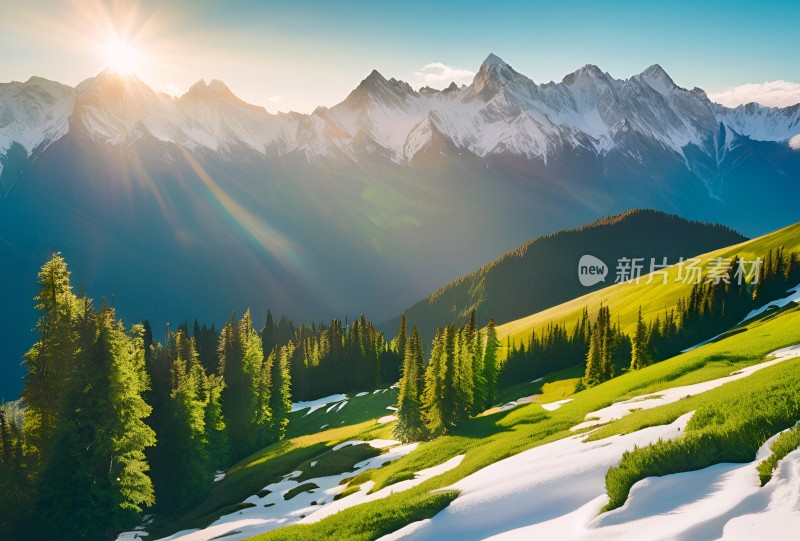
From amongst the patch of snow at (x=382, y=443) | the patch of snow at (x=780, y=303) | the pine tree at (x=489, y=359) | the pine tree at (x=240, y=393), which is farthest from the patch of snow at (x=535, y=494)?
the patch of snow at (x=780, y=303)

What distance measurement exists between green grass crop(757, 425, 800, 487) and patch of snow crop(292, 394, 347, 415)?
104m

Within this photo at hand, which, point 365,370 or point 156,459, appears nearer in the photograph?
point 156,459

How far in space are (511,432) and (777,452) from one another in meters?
26.3

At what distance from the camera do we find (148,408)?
36.9 meters

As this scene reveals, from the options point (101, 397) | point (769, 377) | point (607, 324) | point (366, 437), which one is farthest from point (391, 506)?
point (607, 324)

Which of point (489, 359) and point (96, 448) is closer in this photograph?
point (96, 448)

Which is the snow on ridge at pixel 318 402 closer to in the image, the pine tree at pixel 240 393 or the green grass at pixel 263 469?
the green grass at pixel 263 469

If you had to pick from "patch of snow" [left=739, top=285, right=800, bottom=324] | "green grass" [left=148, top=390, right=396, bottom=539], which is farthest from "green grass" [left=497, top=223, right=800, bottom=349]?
"green grass" [left=148, top=390, right=396, bottom=539]

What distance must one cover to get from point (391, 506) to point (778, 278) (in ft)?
329

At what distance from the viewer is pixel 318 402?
378ft

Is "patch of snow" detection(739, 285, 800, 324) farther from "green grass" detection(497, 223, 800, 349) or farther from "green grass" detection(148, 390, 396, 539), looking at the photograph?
"green grass" detection(148, 390, 396, 539)

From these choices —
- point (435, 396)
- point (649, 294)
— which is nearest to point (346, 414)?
point (435, 396)

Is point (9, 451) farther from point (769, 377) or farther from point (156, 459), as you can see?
point (769, 377)

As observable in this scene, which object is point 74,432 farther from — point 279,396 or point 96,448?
point 279,396
